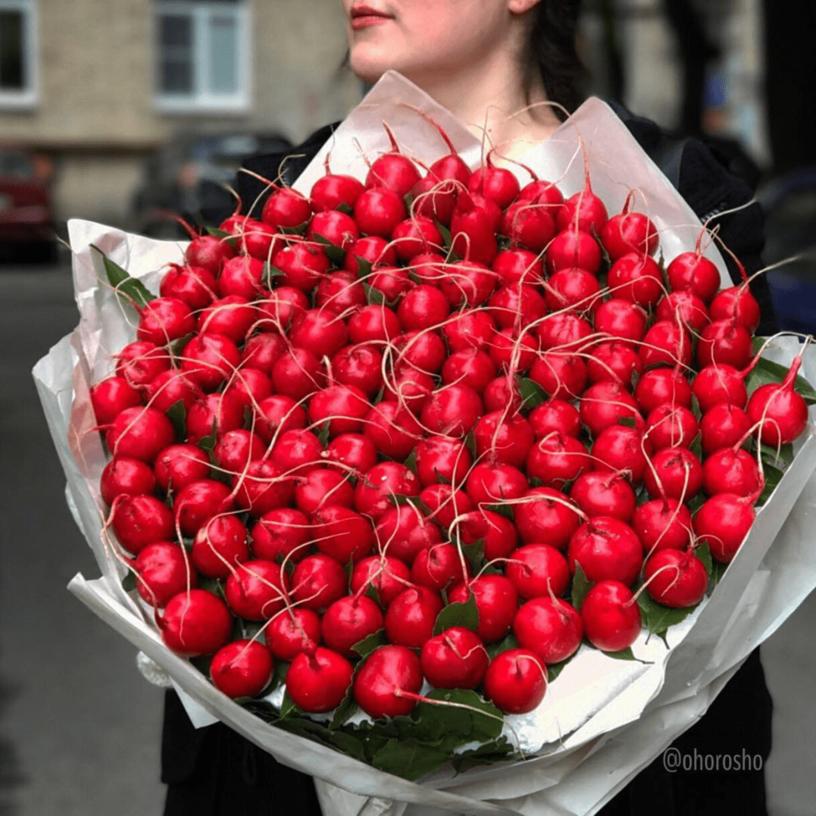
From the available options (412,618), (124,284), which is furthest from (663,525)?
(124,284)

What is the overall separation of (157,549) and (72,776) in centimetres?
251

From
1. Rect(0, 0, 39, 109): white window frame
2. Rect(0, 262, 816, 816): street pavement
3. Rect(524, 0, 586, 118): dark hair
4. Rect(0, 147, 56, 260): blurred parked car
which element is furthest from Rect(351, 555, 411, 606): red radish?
Rect(0, 0, 39, 109): white window frame

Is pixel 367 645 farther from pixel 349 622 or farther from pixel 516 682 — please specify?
pixel 516 682

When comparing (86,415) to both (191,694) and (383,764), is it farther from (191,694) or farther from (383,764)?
(383,764)

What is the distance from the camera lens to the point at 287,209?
71.2 inches

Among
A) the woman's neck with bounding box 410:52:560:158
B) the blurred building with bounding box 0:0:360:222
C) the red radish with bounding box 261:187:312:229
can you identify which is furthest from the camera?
the blurred building with bounding box 0:0:360:222

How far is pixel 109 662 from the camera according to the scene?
4539 mm

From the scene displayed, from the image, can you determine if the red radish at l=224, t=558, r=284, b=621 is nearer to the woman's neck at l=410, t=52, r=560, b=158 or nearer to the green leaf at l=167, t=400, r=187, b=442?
the green leaf at l=167, t=400, r=187, b=442

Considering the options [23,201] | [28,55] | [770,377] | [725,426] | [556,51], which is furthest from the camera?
A: [28,55]

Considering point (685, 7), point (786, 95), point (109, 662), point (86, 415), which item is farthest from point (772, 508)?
point (685, 7)

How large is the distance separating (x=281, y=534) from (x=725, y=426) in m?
0.48

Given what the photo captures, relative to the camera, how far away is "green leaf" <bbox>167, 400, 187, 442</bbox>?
1.62m

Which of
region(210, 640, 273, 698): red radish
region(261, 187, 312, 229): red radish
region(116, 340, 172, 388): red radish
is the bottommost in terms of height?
region(210, 640, 273, 698): red radish

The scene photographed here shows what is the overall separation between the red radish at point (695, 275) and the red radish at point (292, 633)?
59 cm
